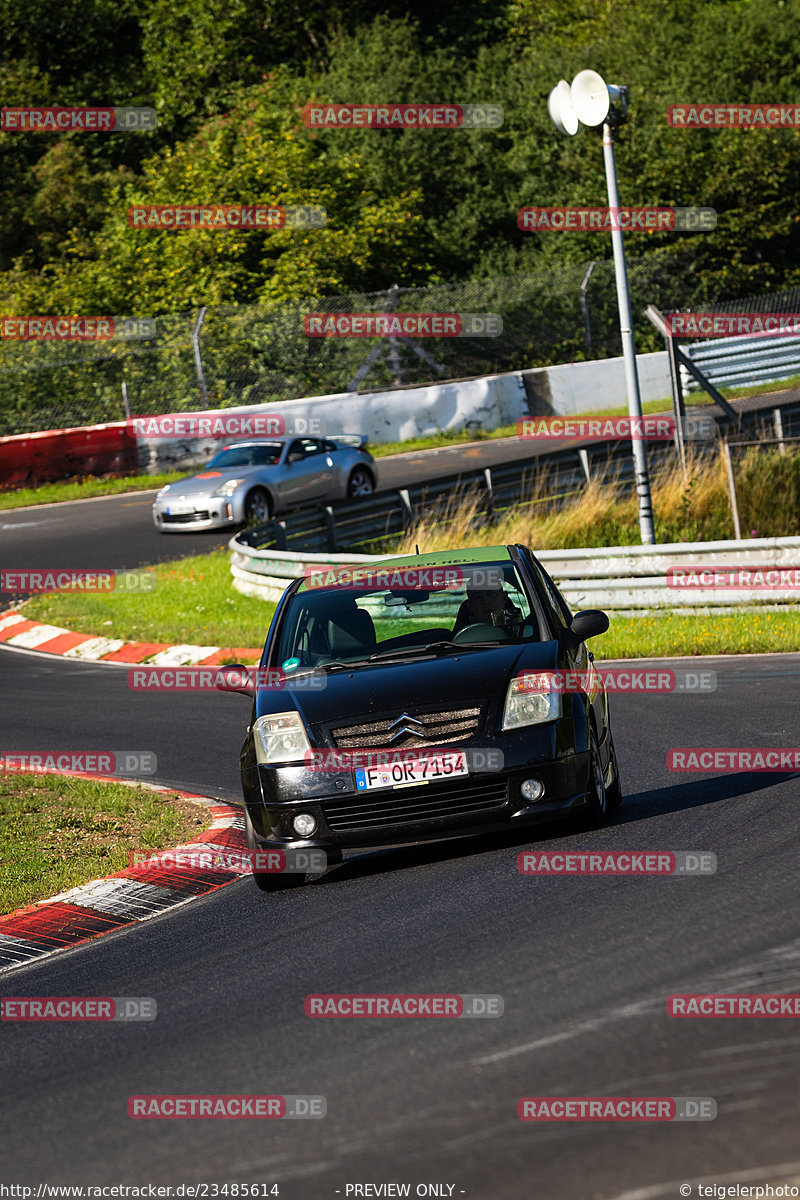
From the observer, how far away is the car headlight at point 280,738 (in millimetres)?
7418

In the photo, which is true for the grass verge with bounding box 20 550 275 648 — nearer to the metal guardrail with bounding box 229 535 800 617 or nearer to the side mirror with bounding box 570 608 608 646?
the metal guardrail with bounding box 229 535 800 617

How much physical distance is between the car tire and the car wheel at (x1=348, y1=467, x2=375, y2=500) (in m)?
18.4

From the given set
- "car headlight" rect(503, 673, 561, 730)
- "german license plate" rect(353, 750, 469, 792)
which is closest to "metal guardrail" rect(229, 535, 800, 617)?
"car headlight" rect(503, 673, 561, 730)

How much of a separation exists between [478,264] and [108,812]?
126 feet

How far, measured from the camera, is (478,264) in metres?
46.4

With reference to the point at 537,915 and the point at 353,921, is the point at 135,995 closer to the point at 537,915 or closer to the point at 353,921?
the point at 353,921

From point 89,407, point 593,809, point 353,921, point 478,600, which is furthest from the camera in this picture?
point 89,407

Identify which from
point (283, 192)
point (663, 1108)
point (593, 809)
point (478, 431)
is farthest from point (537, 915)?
point (283, 192)

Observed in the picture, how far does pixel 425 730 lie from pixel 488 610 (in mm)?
1167

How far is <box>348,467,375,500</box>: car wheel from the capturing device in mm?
25938

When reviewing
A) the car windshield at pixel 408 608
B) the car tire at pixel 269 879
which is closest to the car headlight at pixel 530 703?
the car windshield at pixel 408 608

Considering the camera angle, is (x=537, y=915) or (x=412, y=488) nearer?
(x=537, y=915)

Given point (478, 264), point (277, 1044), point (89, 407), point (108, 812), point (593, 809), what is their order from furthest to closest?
1. point (478, 264)
2. point (89, 407)
3. point (108, 812)
4. point (593, 809)
5. point (277, 1044)

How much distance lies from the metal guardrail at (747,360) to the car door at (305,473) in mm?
9562
